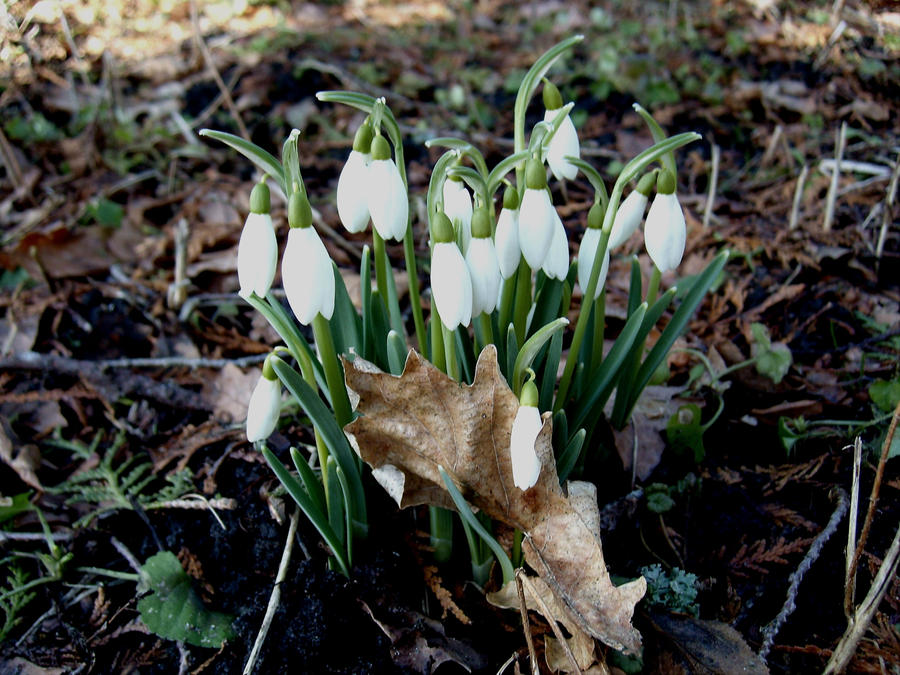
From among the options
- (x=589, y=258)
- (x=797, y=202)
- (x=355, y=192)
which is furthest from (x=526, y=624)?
(x=797, y=202)

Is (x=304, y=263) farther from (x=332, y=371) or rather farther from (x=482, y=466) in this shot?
(x=482, y=466)

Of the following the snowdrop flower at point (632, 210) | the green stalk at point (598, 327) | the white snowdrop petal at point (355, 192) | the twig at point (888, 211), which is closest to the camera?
the white snowdrop petal at point (355, 192)

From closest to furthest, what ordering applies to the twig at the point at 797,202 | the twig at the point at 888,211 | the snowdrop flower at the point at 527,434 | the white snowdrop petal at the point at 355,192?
the snowdrop flower at the point at 527,434 → the white snowdrop petal at the point at 355,192 → the twig at the point at 888,211 → the twig at the point at 797,202

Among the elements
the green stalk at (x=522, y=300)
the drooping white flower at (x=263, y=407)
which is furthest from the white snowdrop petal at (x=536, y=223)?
the drooping white flower at (x=263, y=407)

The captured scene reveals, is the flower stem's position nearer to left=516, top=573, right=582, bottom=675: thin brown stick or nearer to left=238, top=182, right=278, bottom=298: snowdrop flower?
left=238, top=182, right=278, bottom=298: snowdrop flower

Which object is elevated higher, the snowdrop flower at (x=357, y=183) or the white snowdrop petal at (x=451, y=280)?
the snowdrop flower at (x=357, y=183)

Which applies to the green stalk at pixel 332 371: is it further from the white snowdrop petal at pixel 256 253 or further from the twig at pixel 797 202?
the twig at pixel 797 202

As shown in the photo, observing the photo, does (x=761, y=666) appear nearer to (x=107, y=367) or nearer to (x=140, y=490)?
(x=140, y=490)

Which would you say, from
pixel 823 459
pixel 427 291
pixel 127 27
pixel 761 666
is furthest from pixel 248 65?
pixel 761 666
